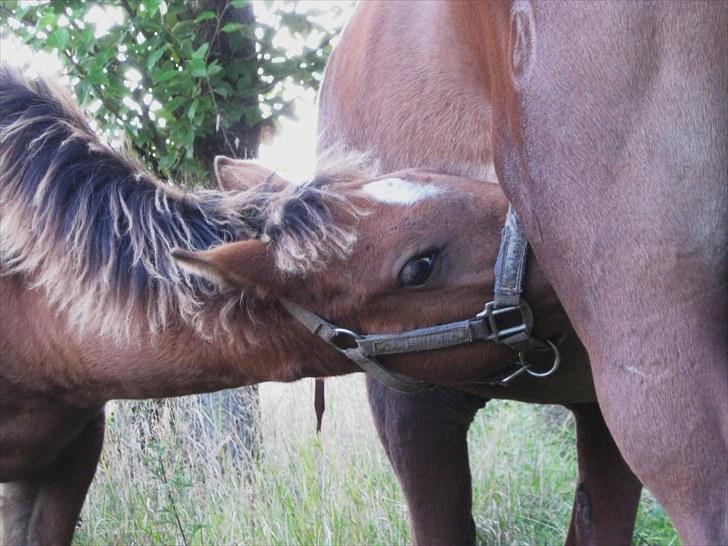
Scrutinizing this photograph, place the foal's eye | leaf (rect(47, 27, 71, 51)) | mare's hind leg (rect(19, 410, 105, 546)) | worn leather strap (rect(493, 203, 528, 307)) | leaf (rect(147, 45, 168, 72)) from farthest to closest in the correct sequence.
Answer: leaf (rect(147, 45, 168, 72))
leaf (rect(47, 27, 71, 51))
mare's hind leg (rect(19, 410, 105, 546))
the foal's eye
worn leather strap (rect(493, 203, 528, 307))

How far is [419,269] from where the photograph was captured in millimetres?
2596

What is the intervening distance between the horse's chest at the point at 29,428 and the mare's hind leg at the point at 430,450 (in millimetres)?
943

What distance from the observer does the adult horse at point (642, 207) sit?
1792mm

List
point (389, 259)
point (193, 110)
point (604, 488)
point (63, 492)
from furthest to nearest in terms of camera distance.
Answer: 1. point (193, 110)
2. point (604, 488)
3. point (63, 492)
4. point (389, 259)

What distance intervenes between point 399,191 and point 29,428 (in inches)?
53.7

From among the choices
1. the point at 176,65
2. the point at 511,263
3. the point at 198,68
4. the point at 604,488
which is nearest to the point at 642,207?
the point at 511,263

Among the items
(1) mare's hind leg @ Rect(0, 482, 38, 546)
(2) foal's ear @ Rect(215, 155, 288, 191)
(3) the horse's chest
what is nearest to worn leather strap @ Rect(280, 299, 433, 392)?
(2) foal's ear @ Rect(215, 155, 288, 191)

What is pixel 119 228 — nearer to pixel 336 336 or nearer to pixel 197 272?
pixel 197 272

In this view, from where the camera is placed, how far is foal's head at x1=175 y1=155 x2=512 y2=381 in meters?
2.60

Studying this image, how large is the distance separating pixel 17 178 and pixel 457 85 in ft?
4.14

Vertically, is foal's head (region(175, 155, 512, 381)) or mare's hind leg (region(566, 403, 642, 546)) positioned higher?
foal's head (region(175, 155, 512, 381))

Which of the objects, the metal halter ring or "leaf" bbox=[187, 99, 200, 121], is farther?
A: "leaf" bbox=[187, 99, 200, 121]

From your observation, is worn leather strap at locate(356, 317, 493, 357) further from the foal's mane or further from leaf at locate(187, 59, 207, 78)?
leaf at locate(187, 59, 207, 78)

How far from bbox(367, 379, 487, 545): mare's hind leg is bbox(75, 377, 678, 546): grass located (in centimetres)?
108
